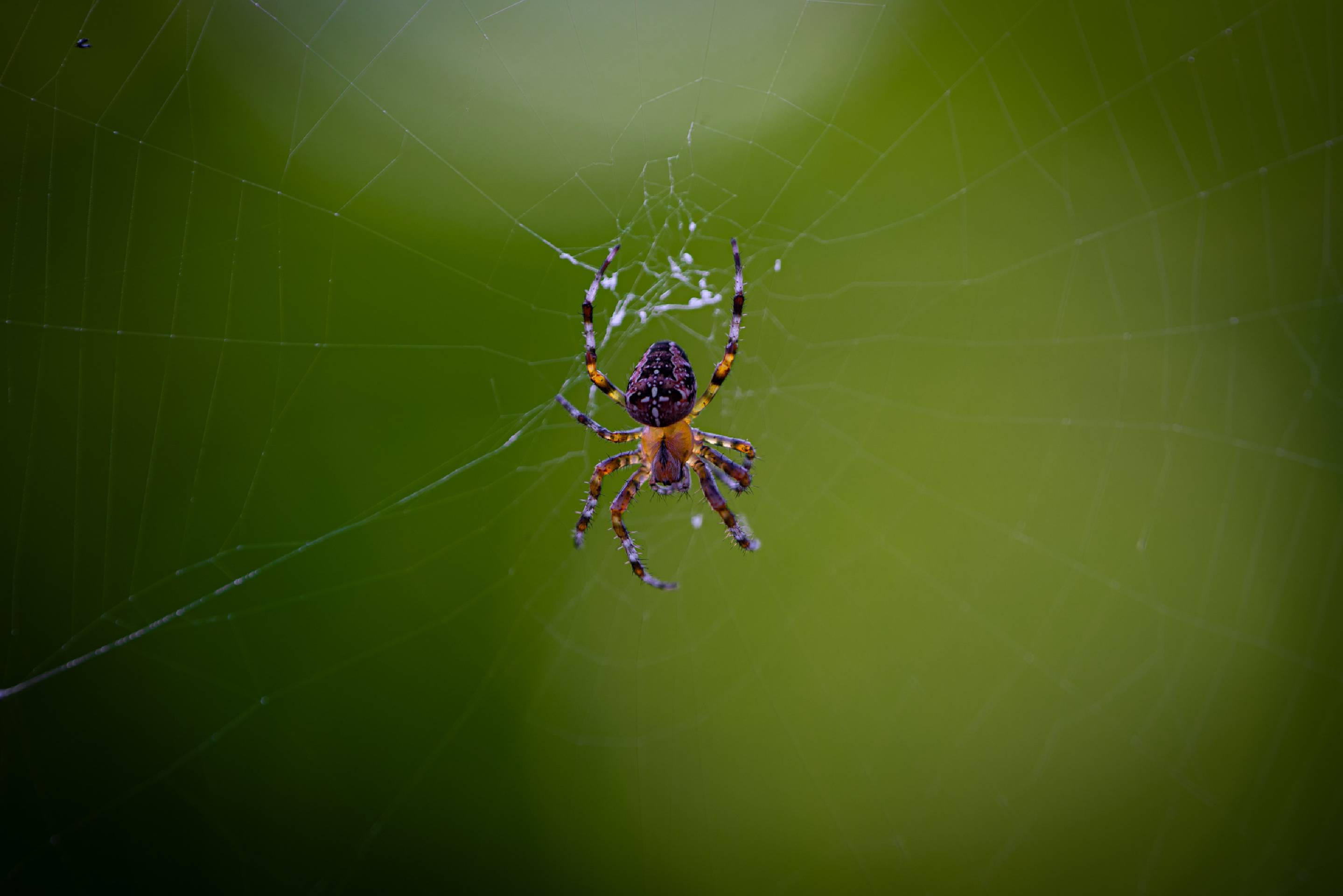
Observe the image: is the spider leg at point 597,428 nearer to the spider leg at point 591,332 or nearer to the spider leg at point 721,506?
the spider leg at point 591,332

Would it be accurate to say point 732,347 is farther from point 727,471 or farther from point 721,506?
point 721,506

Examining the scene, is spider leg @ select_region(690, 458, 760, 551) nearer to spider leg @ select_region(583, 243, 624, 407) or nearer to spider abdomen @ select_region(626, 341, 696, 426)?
spider abdomen @ select_region(626, 341, 696, 426)

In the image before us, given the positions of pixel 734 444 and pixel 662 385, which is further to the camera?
pixel 734 444

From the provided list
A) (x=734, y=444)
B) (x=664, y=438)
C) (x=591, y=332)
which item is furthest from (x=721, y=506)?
(x=591, y=332)

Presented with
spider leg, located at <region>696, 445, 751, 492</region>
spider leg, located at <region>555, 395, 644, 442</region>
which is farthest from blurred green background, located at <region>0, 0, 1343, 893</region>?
spider leg, located at <region>696, 445, 751, 492</region>

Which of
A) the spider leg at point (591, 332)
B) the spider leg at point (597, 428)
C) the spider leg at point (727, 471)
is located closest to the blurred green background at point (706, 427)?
the spider leg at point (597, 428)

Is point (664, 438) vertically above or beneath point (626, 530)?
above

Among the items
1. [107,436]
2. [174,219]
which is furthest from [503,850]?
[174,219]
